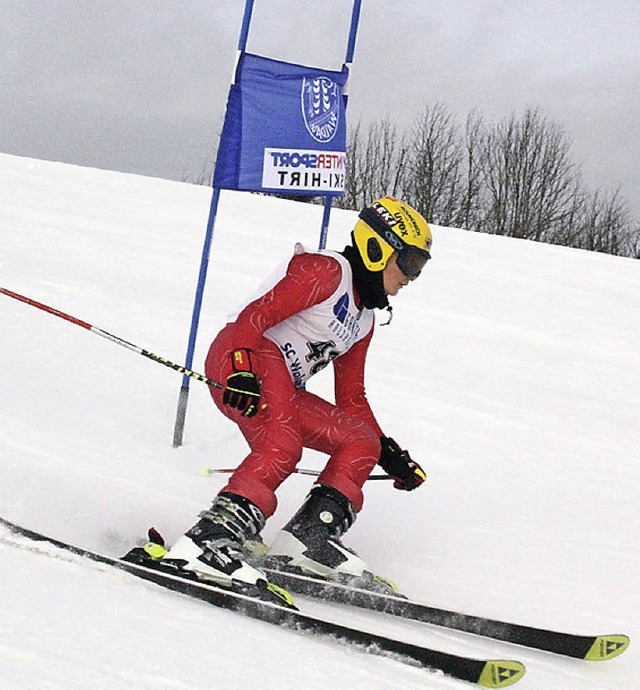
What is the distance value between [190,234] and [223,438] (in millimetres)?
5892

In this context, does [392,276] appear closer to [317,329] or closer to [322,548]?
[317,329]

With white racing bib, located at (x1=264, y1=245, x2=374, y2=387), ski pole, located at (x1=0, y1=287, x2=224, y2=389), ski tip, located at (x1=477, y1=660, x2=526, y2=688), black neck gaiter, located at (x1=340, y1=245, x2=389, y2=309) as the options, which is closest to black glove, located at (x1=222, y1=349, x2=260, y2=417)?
ski pole, located at (x1=0, y1=287, x2=224, y2=389)

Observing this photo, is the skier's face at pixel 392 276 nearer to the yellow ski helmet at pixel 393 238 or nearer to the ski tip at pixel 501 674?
the yellow ski helmet at pixel 393 238

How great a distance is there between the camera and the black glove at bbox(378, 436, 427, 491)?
3.56 m

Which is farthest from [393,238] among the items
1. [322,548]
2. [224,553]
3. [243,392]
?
[224,553]

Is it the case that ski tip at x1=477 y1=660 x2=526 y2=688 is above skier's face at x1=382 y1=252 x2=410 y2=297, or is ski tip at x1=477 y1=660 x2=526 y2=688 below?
below

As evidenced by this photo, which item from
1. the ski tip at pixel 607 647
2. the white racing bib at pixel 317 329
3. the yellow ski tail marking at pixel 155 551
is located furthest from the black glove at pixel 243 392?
the ski tip at pixel 607 647

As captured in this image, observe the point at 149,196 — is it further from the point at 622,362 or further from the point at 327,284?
the point at 327,284

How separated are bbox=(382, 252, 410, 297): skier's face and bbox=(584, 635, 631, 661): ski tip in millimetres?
1320

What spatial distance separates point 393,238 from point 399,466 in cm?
86

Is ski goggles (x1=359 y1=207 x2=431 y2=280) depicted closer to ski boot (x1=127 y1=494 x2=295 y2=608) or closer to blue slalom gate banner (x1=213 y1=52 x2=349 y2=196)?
ski boot (x1=127 y1=494 x2=295 y2=608)

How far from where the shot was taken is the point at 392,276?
11.0ft

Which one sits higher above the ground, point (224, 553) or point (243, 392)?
point (243, 392)

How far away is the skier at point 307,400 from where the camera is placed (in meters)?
2.99
